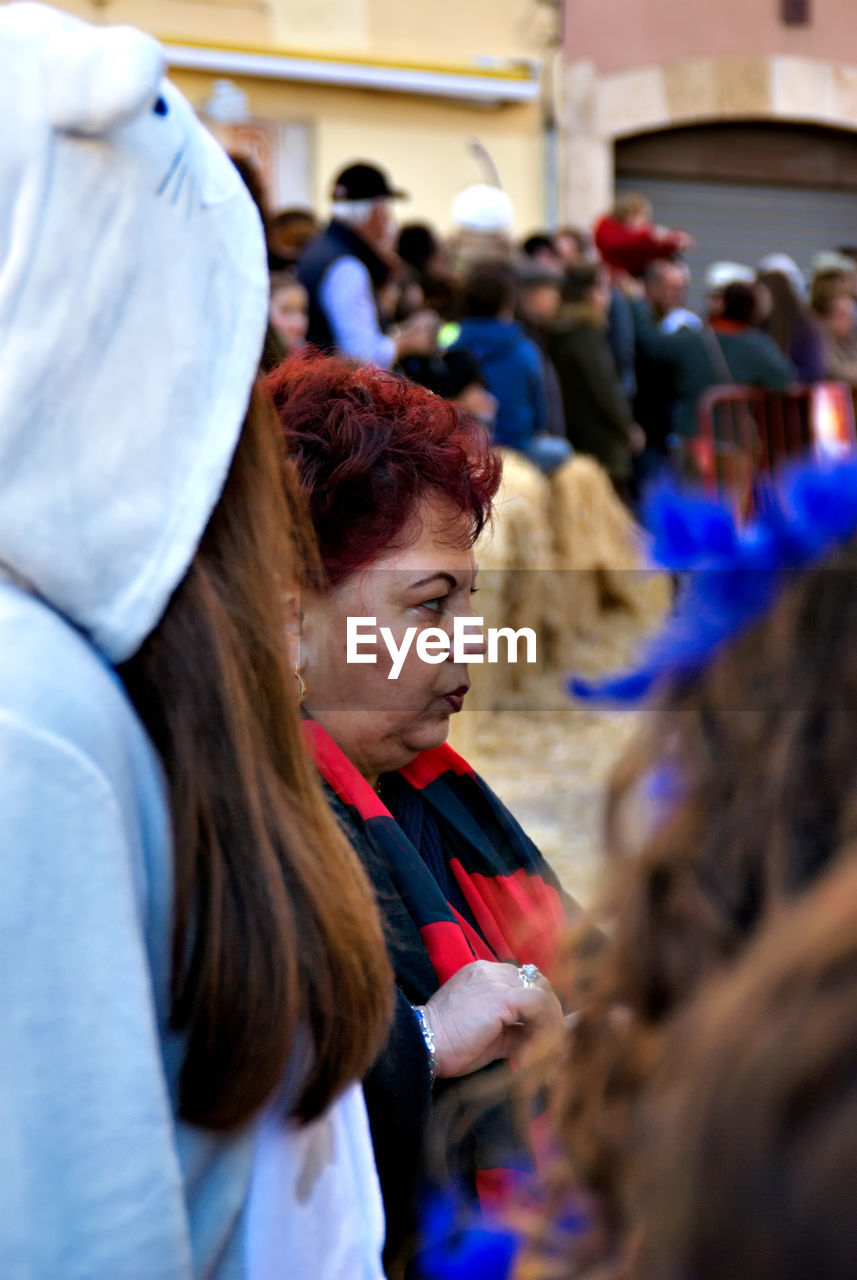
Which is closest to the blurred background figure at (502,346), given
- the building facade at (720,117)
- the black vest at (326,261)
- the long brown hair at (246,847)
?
the black vest at (326,261)

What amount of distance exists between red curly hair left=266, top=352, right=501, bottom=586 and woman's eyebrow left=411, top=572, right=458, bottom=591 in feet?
0.18

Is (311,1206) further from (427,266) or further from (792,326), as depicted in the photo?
(792,326)

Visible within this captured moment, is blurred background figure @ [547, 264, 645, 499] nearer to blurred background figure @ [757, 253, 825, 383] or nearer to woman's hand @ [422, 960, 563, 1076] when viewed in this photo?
blurred background figure @ [757, 253, 825, 383]

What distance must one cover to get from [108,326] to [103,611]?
Answer: 17 centimetres

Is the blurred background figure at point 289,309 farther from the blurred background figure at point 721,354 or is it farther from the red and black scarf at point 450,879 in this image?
the red and black scarf at point 450,879

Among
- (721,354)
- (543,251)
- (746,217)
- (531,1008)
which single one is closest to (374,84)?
(543,251)

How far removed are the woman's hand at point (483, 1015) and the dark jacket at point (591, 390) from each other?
583cm

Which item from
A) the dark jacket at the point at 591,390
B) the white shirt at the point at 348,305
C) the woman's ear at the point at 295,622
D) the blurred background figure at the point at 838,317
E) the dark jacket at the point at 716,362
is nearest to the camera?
→ the woman's ear at the point at 295,622

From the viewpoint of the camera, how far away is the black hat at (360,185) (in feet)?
17.0

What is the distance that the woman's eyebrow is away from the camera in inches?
68.7

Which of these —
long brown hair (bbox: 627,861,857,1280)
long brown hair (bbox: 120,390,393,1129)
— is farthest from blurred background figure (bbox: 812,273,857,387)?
long brown hair (bbox: 627,861,857,1280)

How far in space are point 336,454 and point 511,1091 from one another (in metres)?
0.71

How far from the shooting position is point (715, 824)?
63 centimetres

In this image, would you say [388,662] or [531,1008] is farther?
[388,662]
